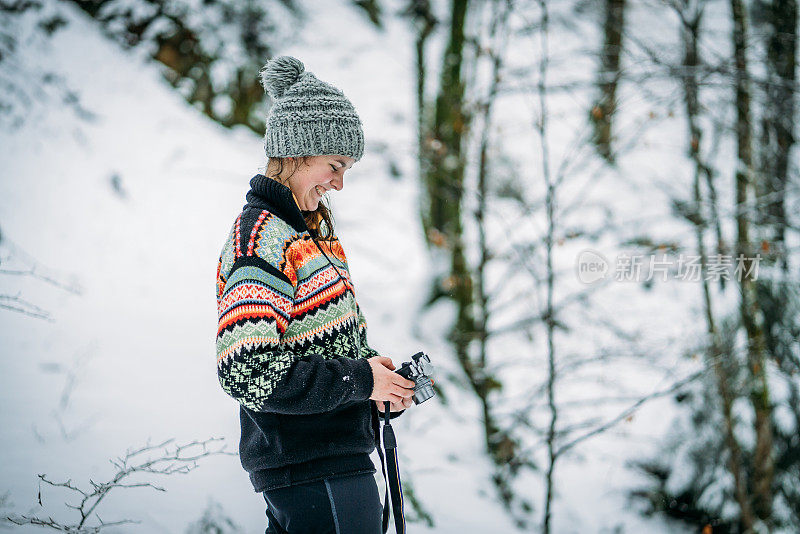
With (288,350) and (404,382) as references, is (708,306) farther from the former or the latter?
(288,350)

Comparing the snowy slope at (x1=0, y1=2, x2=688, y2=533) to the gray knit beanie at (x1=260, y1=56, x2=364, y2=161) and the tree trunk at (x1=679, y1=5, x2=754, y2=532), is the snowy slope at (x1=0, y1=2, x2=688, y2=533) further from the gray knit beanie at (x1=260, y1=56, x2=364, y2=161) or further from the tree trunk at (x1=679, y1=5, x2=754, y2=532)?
the gray knit beanie at (x1=260, y1=56, x2=364, y2=161)

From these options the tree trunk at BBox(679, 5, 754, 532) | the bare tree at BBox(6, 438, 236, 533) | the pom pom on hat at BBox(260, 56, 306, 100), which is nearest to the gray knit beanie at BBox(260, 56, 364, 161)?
the pom pom on hat at BBox(260, 56, 306, 100)

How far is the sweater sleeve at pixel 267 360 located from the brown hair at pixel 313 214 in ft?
0.86

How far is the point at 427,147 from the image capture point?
391cm

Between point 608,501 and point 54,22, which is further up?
point 54,22

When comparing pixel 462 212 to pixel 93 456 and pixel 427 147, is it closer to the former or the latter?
pixel 427 147

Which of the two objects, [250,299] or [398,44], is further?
[398,44]

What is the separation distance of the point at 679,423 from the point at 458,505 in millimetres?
1996

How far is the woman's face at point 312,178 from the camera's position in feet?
4.52

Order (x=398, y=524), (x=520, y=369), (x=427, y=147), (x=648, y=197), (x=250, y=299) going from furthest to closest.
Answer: (x=648, y=197) < (x=520, y=369) < (x=427, y=147) < (x=398, y=524) < (x=250, y=299)

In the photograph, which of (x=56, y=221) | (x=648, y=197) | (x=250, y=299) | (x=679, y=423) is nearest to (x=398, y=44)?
(x=648, y=197)

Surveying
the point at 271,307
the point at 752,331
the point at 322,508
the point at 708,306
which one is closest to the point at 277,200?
the point at 271,307
